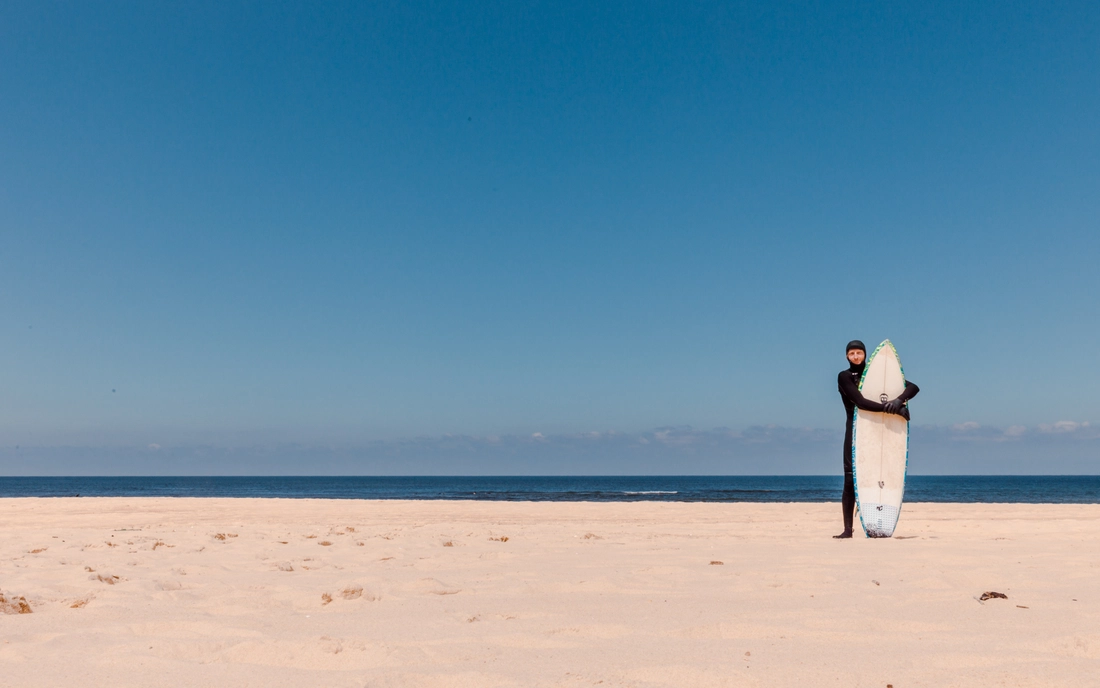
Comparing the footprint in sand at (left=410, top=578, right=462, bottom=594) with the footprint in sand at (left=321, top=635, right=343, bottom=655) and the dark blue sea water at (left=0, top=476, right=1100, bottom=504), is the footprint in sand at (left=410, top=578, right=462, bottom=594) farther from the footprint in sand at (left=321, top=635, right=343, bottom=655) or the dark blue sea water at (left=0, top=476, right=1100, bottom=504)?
the dark blue sea water at (left=0, top=476, right=1100, bottom=504)

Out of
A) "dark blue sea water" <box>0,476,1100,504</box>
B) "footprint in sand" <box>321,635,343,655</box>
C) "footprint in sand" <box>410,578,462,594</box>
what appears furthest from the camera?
"dark blue sea water" <box>0,476,1100,504</box>

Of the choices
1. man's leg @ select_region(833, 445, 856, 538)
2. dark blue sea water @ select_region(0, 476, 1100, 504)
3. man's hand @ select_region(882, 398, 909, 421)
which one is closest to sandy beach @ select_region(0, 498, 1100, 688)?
man's leg @ select_region(833, 445, 856, 538)

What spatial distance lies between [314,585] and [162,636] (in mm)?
1140

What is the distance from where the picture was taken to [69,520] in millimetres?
11430

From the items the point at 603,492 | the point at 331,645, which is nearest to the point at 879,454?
the point at 331,645

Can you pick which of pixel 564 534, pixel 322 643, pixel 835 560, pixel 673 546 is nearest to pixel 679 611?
pixel 322 643

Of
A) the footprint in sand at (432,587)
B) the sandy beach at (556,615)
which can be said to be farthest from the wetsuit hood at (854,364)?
the footprint in sand at (432,587)

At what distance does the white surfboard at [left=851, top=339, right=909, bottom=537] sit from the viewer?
646 centimetres

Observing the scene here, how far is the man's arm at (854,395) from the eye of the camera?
6438 millimetres

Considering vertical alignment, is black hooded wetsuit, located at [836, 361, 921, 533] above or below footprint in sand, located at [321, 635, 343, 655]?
above

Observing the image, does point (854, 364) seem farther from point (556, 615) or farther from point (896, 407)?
point (556, 615)

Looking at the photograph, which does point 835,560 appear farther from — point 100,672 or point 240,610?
point 100,672

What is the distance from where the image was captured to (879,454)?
21.6 feet

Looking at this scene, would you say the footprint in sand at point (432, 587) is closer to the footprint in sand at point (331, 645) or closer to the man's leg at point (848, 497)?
the footprint in sand at point (331, 645)
